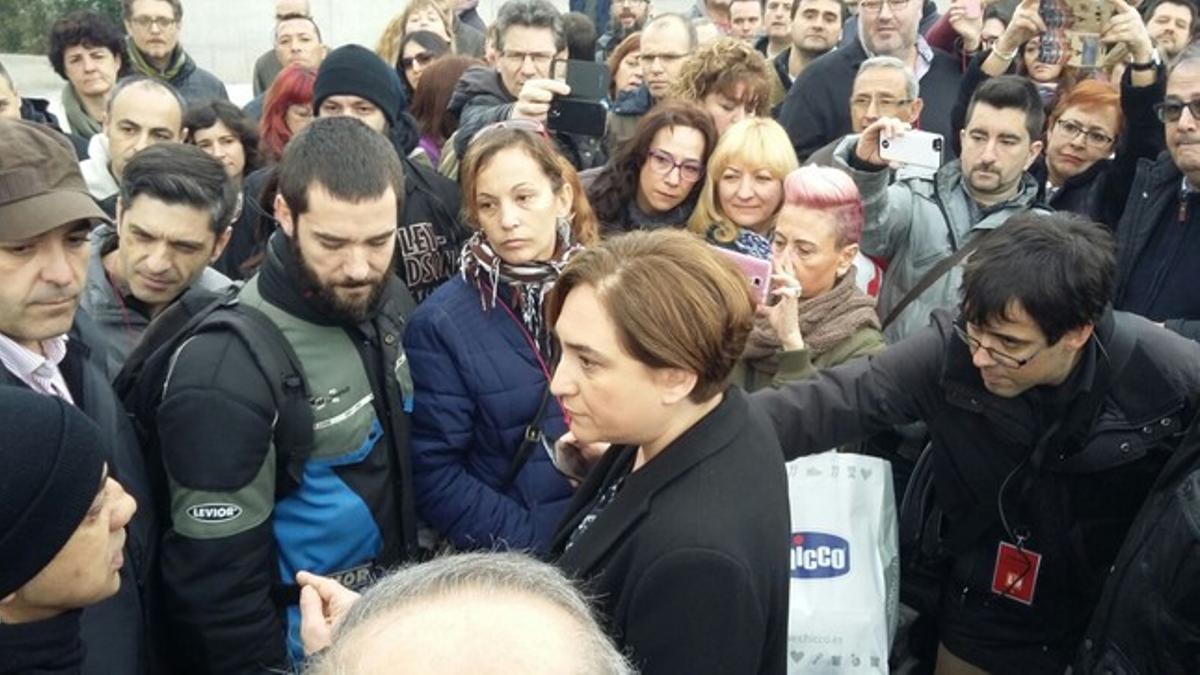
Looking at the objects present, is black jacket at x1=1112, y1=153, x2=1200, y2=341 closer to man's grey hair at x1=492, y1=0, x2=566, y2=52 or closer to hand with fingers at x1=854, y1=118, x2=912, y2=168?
hand with fingers at x1=854, y1=118, x2=912, y2=168

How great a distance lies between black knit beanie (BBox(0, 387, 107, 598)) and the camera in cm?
151

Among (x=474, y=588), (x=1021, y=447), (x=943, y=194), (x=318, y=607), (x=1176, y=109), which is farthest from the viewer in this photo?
(x=943, y=194)

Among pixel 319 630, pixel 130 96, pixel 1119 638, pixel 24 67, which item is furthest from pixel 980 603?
pixel 24 67

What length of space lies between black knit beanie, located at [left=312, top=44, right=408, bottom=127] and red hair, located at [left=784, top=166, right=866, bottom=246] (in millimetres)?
1733

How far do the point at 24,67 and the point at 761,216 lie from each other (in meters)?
11.6

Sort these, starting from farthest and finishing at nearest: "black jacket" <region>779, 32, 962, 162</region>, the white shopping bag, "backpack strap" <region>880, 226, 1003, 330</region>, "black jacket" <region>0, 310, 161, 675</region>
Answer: "black jacket" <region>779, 32, 962, 162</region>
"backpack strap" <region>880, 226, 1003, 330</region>
the white shopping bag
"black jacket" <region>0, 310, 161, 675</region>

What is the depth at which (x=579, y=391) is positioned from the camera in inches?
81.4

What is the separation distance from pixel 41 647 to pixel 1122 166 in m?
4.00

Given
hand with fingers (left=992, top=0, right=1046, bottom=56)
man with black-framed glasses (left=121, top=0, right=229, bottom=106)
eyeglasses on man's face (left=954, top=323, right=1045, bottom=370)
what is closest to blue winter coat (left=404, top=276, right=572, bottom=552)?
eyeglasses on man's face (left=954, top=323, right=1045, bottom=370)

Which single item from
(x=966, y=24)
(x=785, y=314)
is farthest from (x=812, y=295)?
(x=966, y=24)

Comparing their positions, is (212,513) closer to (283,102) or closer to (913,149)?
(913,149)

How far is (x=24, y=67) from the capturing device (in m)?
12.9

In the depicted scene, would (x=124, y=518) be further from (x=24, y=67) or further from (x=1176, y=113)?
(x=24, y=67)

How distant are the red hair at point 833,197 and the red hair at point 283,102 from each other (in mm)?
2340
